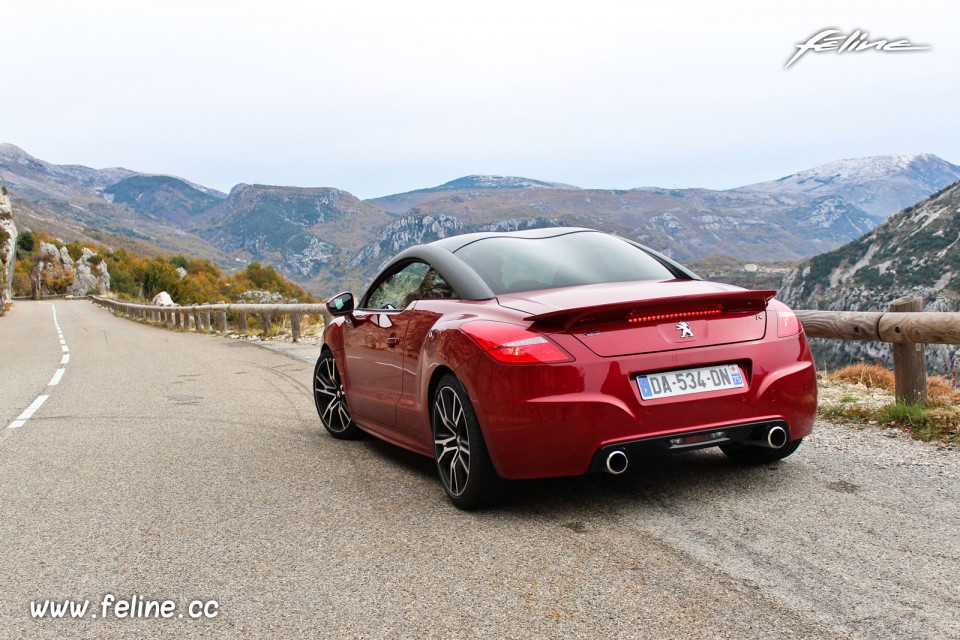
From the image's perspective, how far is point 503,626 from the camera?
2.75 m

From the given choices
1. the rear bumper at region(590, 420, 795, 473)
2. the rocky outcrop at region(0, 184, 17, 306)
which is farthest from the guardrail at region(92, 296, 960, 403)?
the rocky outcrop at region(0, 184, 17, 306)

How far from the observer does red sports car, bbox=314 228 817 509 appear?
3732 millimetres

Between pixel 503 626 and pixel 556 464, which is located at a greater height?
Result: pixel 556 464

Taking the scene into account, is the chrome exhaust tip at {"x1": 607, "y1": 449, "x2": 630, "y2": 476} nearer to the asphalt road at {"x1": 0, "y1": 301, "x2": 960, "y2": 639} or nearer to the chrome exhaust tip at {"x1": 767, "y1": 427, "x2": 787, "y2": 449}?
the asphalt road at {"x1": 0, "y1": 301, "x2": 960, "y2": 639}

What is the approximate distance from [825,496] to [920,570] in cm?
108

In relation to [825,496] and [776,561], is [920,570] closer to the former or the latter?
[776,561]

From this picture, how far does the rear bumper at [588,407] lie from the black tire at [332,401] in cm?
250

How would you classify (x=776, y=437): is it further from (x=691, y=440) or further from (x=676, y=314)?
(x=676, y=314)

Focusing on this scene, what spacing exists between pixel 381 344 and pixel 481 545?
1.90 meters

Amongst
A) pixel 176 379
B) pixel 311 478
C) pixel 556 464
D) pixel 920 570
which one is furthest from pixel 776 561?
pixel 176 379

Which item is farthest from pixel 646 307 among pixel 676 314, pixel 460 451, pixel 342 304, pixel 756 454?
pixel 342 304

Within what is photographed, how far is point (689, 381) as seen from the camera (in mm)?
3859

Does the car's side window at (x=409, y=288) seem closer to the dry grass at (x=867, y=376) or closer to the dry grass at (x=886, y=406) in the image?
the dry grass at (x=886, y=406)

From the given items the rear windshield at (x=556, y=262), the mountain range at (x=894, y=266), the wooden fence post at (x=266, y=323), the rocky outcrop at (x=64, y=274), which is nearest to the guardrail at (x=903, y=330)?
the rear windshield at (x=556, y=262)
